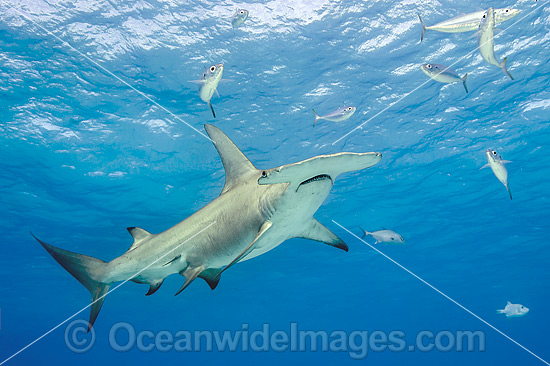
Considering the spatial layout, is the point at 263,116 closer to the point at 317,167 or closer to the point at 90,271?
the point at 90,271

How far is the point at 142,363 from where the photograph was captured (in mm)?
117688

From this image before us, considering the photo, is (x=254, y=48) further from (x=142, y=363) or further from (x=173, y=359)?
(x=142, y=363)

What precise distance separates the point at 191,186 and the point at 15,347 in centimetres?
8198

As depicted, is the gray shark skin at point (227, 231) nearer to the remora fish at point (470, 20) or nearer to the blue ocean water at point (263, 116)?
the remora fish at point (470, 20)

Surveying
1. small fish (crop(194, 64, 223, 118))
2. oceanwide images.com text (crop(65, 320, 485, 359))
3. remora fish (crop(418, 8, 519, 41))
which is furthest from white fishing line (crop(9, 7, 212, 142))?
oceanwide images.com text (crop(65, 320, 485, 359))

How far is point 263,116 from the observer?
42.0ft

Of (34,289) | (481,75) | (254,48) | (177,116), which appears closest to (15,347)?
(34,289)

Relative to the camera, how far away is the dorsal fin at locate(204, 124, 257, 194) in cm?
382

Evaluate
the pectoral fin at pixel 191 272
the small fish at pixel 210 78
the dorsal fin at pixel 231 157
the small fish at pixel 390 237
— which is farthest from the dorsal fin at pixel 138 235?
the small fish at pixel 390 237

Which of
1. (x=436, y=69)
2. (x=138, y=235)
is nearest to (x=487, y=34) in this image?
(x=436, y=69)

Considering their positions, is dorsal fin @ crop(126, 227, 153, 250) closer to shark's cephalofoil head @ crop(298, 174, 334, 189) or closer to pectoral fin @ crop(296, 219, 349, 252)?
pectoral fin @ crop(296, 219, 349, 252)

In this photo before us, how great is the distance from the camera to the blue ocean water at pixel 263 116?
9.27 meters

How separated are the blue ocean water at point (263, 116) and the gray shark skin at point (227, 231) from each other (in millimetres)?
7277

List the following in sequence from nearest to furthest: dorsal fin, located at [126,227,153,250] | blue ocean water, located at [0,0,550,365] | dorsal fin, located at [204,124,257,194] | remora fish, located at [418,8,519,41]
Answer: dorsal fin, located at [204,124,257,194] < dorsal fin, located at [126,227,153,250] < remora fish, located at [418,8,519,41] < blue ocean water, located at [0,0,550,365]
